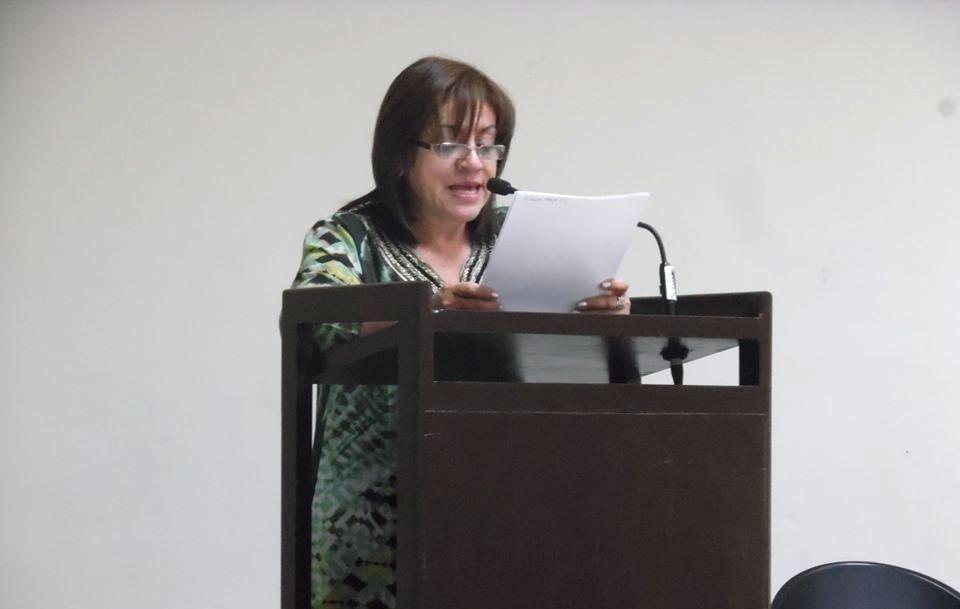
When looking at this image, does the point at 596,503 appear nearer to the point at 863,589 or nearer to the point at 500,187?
the point at 500,187

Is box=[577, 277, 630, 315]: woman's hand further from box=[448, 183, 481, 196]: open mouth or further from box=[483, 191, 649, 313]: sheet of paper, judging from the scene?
box=[448, 183, 481, 196]: open mouth

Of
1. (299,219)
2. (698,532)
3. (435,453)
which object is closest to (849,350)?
(299,219)

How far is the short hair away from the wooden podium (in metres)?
0.43

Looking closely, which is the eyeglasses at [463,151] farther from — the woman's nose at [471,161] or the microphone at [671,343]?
the microphone at [671,343]

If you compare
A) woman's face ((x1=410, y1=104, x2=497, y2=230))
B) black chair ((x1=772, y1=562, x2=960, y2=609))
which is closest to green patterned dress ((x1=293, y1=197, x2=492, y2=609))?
woman's face ((x1=410, y1=104, x2=497, y2=230))

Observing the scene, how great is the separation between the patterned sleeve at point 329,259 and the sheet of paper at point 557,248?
0.69ft

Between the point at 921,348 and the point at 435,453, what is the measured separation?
2427mm

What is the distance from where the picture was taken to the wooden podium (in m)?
1.04

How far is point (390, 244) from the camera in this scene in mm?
1590

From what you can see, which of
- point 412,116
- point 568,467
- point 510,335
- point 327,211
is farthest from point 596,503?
point 327,211

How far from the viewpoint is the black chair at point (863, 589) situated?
1.84 m

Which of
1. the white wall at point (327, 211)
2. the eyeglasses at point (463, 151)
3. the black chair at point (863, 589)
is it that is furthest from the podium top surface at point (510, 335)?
the white wall at point (327, 211)

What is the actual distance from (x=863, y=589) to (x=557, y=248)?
100 cm

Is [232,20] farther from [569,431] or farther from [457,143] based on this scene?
[569,431]
